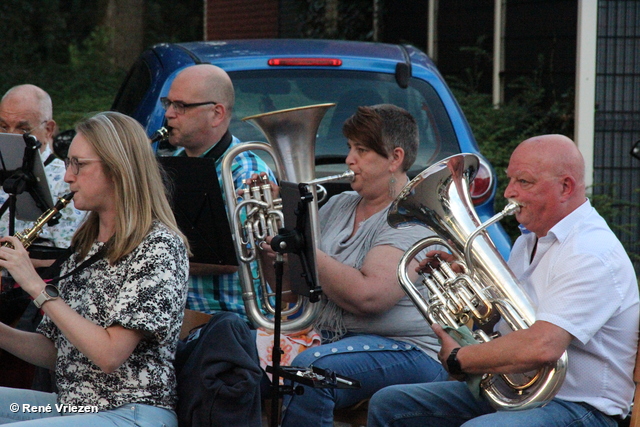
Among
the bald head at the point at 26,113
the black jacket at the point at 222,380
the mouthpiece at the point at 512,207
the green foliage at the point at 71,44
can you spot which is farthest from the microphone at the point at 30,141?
the green foliage at the point at 71,44

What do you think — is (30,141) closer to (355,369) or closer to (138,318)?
(138,318)

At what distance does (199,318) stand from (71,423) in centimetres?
83

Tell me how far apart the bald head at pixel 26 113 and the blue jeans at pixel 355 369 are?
7.09 ft

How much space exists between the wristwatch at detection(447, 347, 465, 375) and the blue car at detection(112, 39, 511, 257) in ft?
5.98

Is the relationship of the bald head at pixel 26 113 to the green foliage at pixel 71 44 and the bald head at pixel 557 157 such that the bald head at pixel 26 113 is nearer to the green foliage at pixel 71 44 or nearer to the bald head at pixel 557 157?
the bald head at pixel 557 157

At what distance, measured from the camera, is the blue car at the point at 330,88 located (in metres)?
4.55

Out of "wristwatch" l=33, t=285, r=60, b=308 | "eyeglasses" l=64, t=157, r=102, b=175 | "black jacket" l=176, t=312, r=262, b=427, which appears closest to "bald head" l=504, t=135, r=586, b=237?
"black jacket" l=176, t=312, r=262, b=427

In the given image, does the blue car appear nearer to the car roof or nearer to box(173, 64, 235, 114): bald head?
the car roof

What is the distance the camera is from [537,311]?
8.69 ft

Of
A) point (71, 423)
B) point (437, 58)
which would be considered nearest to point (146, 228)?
point (71, 423)

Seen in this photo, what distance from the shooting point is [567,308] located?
2.58m

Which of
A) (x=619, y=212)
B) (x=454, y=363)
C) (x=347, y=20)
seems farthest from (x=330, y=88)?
(x=347, y=20)

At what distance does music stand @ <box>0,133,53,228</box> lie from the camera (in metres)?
3.59

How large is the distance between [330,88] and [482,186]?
0.95 metres
